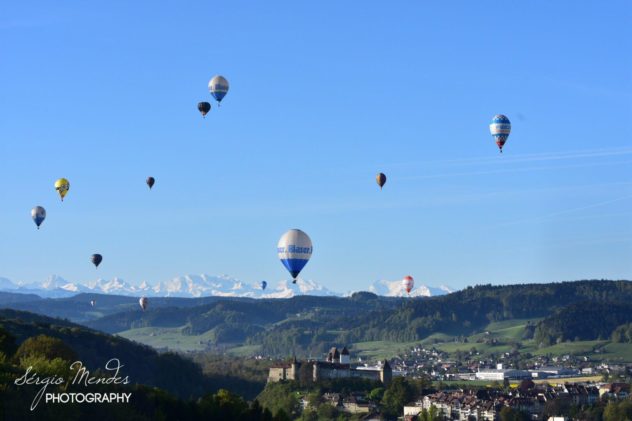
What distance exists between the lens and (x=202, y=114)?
456 ft

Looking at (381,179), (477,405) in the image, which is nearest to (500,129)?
(381,179)

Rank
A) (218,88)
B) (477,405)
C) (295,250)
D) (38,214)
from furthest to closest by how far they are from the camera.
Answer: (477,405) → (38,214) → (218,88) → (295,250)

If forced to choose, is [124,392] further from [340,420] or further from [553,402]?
[553,402]

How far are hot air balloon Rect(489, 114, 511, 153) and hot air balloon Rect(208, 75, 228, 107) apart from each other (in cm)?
2834

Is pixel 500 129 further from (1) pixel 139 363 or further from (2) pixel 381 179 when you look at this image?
(1) pixel 139 363

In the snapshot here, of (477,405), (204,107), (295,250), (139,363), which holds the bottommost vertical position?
(477,405)

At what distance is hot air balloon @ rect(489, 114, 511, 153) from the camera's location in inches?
5340

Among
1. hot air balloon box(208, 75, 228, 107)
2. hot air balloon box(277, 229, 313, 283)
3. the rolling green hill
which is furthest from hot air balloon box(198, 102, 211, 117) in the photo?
the rolling green hill

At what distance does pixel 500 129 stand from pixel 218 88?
97.7 feet

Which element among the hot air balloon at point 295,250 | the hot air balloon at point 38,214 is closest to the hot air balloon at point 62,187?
the hot air balloon at point 38,214

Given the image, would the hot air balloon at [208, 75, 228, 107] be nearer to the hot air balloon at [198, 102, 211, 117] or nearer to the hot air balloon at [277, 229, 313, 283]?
the hot air balloon at [198, 102, 211, 117]

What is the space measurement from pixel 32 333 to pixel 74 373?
10009 centimetres

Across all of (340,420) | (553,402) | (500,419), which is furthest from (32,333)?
(553,402)

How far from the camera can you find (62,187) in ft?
508
